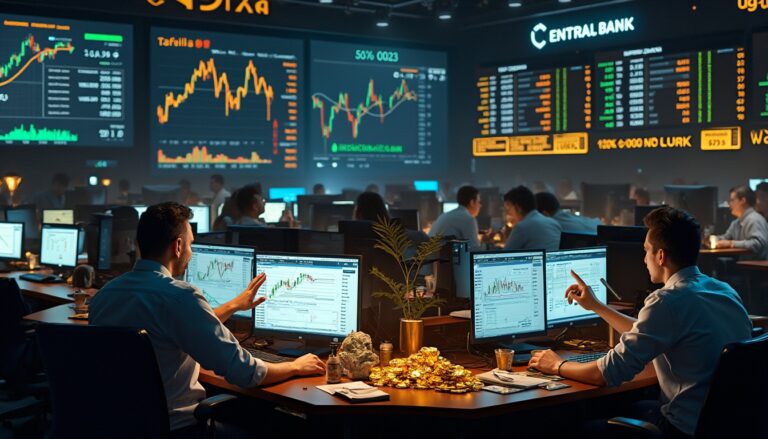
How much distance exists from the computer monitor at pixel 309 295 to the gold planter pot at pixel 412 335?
0.22 m

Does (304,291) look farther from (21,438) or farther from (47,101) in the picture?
(47,101)

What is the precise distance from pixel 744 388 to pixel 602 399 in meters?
1.38

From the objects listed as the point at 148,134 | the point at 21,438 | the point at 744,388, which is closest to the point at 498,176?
the point at 148,134

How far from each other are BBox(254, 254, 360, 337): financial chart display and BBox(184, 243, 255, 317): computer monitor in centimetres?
26

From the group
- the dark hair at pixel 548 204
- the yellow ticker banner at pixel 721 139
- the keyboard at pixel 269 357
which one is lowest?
the keyboard at pixel 269 357

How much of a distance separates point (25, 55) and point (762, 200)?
7.87 metres

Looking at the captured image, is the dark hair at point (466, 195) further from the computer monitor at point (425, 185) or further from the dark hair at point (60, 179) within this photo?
the computer monitor at point (425, 185)

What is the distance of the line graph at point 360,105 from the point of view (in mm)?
12617

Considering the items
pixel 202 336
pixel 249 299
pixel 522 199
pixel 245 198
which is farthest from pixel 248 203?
pixel 202 336

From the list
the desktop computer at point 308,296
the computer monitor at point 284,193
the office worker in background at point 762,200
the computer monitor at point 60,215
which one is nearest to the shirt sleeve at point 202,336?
the desktop computer at point 308,296

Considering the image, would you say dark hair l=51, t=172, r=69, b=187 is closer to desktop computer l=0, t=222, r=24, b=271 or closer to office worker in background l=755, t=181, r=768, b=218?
desktop computer l=0, t=222, r=24, b=271

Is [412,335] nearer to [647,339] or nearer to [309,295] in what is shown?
[309,295]

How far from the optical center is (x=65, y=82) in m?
10.6

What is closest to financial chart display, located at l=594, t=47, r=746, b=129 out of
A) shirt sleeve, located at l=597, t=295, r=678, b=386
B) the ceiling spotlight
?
the ceiling spotlight
